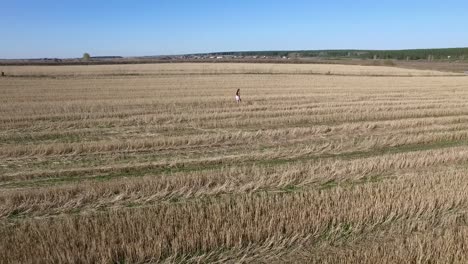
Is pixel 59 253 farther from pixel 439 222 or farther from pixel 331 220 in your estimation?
pixel 439 222

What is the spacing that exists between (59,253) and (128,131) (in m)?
10.9

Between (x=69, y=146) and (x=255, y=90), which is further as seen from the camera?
(x=255, y=90)

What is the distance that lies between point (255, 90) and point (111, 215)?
26167mm

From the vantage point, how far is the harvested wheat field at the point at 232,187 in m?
6.14

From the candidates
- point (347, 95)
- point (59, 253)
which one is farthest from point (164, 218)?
point (347, 95)

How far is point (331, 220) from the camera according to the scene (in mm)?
7191

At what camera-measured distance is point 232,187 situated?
30.7 feet

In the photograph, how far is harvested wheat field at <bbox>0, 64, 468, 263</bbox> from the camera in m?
6.14

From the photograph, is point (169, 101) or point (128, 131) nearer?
point (128, 131)

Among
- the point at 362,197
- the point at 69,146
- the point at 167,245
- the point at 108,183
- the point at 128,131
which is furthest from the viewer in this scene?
the point at 128,131

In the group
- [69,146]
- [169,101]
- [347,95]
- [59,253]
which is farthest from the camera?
[347,95]

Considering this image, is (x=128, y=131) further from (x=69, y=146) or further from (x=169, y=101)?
(x=169, y=101)

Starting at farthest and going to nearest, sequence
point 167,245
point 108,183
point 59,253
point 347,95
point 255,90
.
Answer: point 255,90
point 347,95
point 108,183
point 167,245
point 59,253

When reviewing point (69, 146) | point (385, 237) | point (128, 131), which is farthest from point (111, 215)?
point (128, 131)
